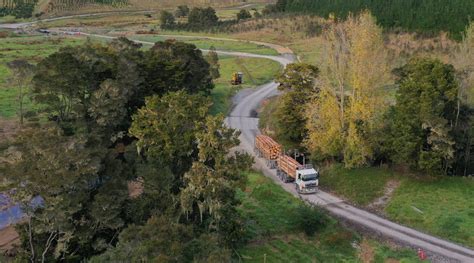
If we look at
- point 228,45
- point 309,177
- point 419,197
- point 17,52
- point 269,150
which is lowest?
point 419,197

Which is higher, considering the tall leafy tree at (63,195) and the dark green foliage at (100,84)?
the dark green foliage at (100,84)

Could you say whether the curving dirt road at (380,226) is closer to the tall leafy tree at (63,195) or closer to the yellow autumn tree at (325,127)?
the yellow autumn tree at (325,127)

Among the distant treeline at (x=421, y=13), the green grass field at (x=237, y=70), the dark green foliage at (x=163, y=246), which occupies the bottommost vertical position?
the dark green foliage at (x=163, y=246)

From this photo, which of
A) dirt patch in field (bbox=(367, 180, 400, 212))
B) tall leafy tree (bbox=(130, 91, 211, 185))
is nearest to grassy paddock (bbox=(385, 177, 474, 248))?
dirt patch in field (bbox=(367, 180, 400, 212))

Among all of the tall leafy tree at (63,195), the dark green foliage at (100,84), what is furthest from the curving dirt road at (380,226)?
the tall leafy tree at (63,195)

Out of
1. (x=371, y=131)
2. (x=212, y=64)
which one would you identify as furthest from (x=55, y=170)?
(x=212, y=64)

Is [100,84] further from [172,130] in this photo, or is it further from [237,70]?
[237,70]

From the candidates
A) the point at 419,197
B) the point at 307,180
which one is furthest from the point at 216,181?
the point at 419,197

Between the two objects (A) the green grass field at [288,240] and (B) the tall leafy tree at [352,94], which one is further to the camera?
(B) the tall leafy tree at [352,94]
